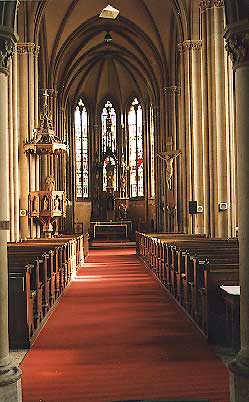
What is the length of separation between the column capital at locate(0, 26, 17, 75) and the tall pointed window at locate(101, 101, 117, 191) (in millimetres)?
33322

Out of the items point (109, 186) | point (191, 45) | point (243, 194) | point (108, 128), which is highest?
point (191, 45)

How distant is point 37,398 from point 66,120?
112ft

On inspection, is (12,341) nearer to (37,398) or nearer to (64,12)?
(37,398)

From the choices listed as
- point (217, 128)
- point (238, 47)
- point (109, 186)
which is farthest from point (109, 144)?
point (238, 47)

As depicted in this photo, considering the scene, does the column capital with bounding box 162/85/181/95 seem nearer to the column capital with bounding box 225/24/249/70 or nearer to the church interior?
the church interior

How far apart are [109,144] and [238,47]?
35.6 m

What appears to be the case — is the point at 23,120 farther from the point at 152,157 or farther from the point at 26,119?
the point at 152,157

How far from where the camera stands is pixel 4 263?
575 centimetres

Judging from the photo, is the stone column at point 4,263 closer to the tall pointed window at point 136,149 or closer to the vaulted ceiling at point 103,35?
the vaulted ceiling at point 103,35

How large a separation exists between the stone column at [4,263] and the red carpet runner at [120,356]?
1.44 ft

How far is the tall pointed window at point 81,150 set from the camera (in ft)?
135

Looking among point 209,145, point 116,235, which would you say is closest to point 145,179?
point 116,235

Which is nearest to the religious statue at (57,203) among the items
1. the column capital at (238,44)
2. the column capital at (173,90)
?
the column capital at (173,90)

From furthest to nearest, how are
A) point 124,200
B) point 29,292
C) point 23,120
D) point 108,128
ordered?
1. point 108,128
2. point 124,200
3. point 23,120
4. point 29,292
